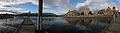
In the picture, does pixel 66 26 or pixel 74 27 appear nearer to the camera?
pixel 74 27

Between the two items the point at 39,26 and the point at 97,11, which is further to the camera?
the point at 97,11

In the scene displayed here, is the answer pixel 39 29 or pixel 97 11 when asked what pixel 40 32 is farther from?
pixel 97 11

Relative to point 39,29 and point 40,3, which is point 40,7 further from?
point 39,29

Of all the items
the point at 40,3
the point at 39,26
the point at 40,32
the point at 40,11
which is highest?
the point at 40,3

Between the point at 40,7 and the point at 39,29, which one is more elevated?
the point at 40,7

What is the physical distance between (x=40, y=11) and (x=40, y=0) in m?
1.41

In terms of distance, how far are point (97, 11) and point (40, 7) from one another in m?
199

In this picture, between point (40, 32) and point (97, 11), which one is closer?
point (40, 32)

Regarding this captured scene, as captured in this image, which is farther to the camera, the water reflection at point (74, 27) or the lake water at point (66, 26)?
the water reflection at point (74, 27)

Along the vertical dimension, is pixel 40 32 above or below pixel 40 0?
below

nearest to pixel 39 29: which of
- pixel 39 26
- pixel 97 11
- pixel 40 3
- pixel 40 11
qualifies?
pixel 39 26

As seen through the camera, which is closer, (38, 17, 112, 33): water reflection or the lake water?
the lake water

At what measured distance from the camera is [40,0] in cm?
1145

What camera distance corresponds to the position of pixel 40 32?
38.4ft
